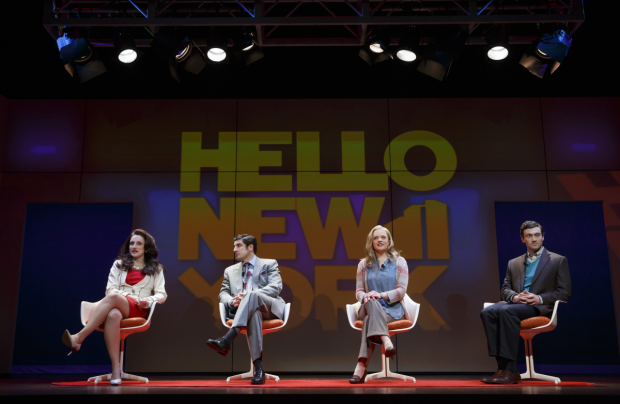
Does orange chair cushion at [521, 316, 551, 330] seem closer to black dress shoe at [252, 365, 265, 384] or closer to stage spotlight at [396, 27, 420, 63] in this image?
black dress shoe at [252, 365, 265, 384]

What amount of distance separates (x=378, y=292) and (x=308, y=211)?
1.75 m

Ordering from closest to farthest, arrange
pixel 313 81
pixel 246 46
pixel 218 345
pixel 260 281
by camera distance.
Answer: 1. pixel 218 345
2. pixel 260 281
3. pixel 246 46
4. pixel 313 81

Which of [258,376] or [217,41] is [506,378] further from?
[217,41]

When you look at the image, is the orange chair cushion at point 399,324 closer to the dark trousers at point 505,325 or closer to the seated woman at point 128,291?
the dark trousers at point 505,325

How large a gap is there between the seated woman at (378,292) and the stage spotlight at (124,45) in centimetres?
285

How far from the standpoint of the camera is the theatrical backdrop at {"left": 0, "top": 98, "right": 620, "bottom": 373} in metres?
5.73

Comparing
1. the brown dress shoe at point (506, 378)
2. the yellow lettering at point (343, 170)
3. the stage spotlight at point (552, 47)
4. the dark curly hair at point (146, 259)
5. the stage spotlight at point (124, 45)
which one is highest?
the stage spotlight at point (124, 45)

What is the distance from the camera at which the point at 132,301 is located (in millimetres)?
4324

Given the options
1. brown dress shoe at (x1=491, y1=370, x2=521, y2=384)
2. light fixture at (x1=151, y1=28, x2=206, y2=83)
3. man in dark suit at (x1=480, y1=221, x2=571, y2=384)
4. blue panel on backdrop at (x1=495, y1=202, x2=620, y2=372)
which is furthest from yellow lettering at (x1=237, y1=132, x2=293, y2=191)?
brown dress shoe at (x1=491, y1=370, x2=521, y2=384)

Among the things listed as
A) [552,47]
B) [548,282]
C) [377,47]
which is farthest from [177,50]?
[548,282]

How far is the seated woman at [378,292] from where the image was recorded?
13.4ft

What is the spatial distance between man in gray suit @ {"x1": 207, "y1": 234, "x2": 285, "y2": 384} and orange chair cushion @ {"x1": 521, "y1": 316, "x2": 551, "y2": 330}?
1.96 metres

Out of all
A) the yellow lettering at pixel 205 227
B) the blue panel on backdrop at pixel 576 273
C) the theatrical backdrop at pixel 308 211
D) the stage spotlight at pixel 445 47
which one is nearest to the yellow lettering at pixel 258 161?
the theatrical backdrop at pixel 308 211

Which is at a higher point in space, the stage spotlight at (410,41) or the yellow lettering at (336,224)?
the stage spotlight at (410,41)
